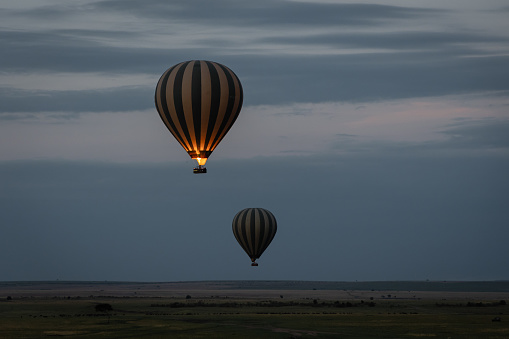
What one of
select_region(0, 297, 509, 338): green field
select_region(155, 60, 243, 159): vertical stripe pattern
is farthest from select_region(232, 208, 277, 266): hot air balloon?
select_region(155, 60, 243, 159): vertical stripe pattern

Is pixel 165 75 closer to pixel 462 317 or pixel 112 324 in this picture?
pixel 112 324

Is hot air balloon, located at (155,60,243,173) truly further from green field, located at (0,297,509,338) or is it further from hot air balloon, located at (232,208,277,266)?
hot air balloon, located at (232,208,277,266)

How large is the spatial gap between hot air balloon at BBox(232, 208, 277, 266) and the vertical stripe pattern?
120 feet

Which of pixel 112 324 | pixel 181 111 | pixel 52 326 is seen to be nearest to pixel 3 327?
pixel 52 326

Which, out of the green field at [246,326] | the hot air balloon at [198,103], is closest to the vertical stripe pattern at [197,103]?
the hot air balloon at [198,103]

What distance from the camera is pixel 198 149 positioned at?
50812mm

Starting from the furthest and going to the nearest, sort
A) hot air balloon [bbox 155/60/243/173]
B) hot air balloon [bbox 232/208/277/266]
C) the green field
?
hot air balloon [bbox 232/208/277/266]
the green field
hot air balloon [bbox 155/60/243/173]

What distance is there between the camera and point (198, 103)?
168ft

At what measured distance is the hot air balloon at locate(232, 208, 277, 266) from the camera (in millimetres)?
87688

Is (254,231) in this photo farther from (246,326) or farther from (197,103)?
(197,103)

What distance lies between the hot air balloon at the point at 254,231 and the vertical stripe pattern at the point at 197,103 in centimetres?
3666

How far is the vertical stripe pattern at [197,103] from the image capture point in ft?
168

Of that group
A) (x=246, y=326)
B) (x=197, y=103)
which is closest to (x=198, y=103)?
(x=197, y=103)

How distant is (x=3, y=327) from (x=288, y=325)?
2234 cm
